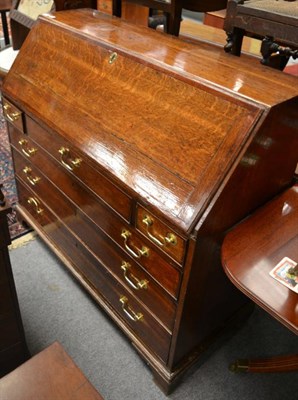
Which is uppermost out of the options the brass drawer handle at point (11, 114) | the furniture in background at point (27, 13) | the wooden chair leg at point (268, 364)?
the furniture in background at point (27, 13)

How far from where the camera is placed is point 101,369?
158 centimetres

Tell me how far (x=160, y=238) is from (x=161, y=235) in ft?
0.04

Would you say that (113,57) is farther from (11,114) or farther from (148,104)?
(11,114)

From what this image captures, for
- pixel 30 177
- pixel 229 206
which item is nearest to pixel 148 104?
pixel 229 206

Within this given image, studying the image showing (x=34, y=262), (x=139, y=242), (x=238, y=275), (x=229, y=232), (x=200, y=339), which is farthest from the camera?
(x=34, y=262)

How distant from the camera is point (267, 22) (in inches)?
52.8

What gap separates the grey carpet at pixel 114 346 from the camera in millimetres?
1521

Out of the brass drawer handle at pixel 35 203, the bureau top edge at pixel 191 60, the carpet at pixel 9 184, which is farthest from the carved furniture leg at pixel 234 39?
the carpet at pixel 9 184

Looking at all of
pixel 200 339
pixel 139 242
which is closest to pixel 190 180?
pixel 139 242

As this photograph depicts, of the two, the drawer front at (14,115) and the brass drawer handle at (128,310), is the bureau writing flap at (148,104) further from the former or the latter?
the brass drawer handle at (128,310)

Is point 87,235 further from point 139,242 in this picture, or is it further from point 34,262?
point 34,262

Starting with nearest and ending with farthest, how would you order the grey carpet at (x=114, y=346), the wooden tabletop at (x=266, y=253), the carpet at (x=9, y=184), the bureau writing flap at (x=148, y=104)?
1. the wooden tabletop at (x=266, y=253)
2. the bureau writing flap at (x=148, y=104)
3. the grey carpet at (x=114, y=346)
4. the carpet at (x=9, y=184)

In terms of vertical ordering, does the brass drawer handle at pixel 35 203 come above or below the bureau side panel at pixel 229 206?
below

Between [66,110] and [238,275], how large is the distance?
2.91 feet
